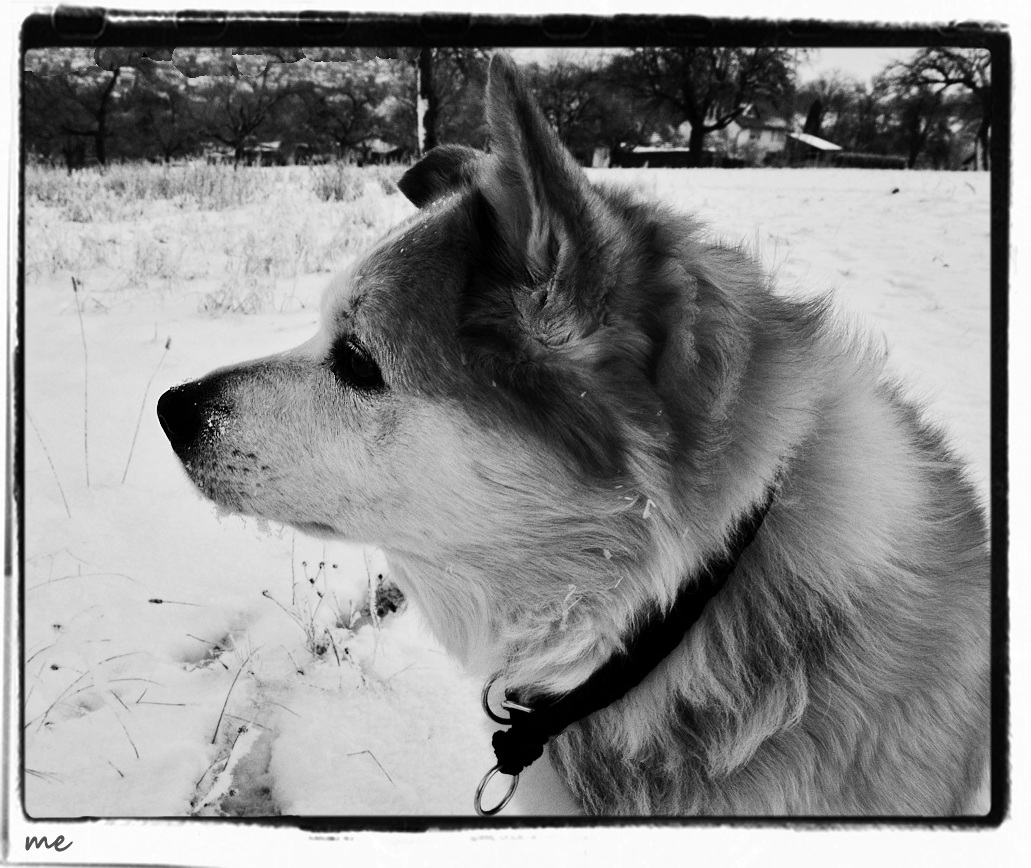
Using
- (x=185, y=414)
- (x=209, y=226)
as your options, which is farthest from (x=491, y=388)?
(x=209, y=226)

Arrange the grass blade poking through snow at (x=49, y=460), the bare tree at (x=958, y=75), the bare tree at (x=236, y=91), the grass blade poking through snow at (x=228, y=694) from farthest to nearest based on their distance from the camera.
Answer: the grass blade poking through snow at (x=228, y=694) < the grass blade poking through snow at (x=49, y=460) < the bare tree at (x=236, y=91) < the bare tree at (x=958, y=75)

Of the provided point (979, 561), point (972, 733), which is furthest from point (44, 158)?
point (972, 733)

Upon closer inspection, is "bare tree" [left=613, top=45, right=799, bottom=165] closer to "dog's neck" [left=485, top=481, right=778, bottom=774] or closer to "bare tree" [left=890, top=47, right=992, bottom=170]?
"bare tree" [left=890, top=47, right=992, bottom=170]

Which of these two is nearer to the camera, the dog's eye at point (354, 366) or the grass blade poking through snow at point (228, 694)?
the dog's eye at point (354, 366)

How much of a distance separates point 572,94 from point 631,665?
4.98ft

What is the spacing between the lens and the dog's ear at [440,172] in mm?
2264

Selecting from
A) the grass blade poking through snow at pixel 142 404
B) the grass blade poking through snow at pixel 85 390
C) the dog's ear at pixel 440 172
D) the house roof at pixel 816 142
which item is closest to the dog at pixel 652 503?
the dog's ear at pixel 440 172

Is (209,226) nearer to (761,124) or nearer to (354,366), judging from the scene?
(354,366)

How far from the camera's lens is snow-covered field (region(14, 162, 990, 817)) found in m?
2.04

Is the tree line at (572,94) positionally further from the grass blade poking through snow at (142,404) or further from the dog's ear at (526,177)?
the grass blade poking through snow at (142,404)

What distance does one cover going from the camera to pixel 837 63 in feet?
6.06

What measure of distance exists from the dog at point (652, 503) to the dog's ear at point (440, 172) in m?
0.50

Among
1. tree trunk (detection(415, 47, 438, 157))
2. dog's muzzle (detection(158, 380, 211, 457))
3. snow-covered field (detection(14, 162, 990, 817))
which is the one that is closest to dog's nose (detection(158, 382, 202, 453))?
dog's muzzle (detection(158, 380, 211, 457))

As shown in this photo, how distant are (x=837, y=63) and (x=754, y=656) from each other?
1483 mm
